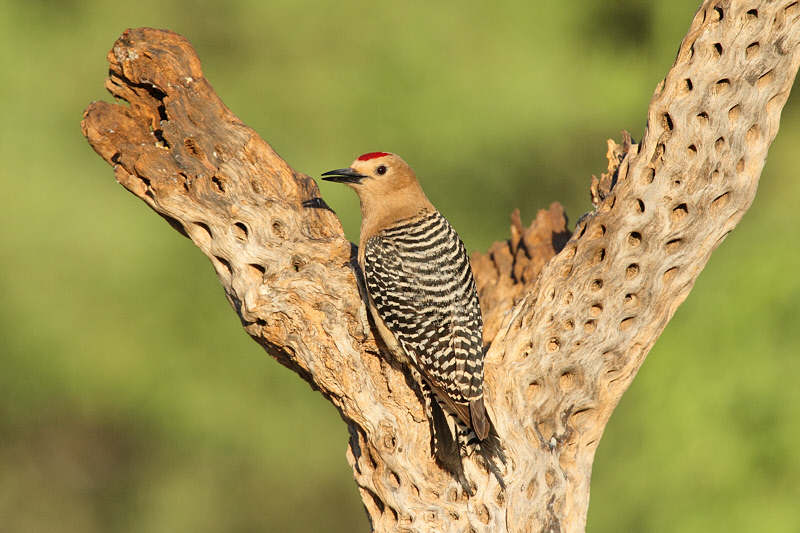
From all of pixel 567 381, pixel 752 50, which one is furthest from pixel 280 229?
pixel 752 50

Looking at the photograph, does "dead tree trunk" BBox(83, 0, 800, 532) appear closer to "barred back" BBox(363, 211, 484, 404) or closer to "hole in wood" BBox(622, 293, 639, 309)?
"hole in wood" BBox(622, 293, 639, 309)

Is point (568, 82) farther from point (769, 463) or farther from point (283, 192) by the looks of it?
point (283, 192)

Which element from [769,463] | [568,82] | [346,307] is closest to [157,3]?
[568,82]

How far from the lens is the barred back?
3.44 metres

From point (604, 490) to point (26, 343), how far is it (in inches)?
245

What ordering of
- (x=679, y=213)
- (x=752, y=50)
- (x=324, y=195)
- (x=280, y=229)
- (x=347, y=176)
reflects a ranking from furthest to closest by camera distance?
(x=324, y=195), (x=347, y=176), (x=280, y=229), (x=679, y=213), (x=752, y=50)

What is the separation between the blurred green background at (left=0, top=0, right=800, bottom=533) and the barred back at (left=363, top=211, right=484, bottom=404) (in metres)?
3.95

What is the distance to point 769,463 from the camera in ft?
22.6

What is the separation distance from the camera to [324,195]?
792 centimetres

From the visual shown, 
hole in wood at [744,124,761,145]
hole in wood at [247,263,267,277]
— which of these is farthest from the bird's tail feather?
hole in wood at [744,124,761,145]

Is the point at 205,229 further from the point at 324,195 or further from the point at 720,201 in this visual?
the point at 324,195

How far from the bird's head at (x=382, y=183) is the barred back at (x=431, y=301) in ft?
0.37

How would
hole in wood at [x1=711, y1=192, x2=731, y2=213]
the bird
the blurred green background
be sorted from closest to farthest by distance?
the bird < hole in wood at [x1=711, y1=192, x2=731, y2=213] < the blurred green background

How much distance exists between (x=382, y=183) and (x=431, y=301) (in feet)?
2.48
